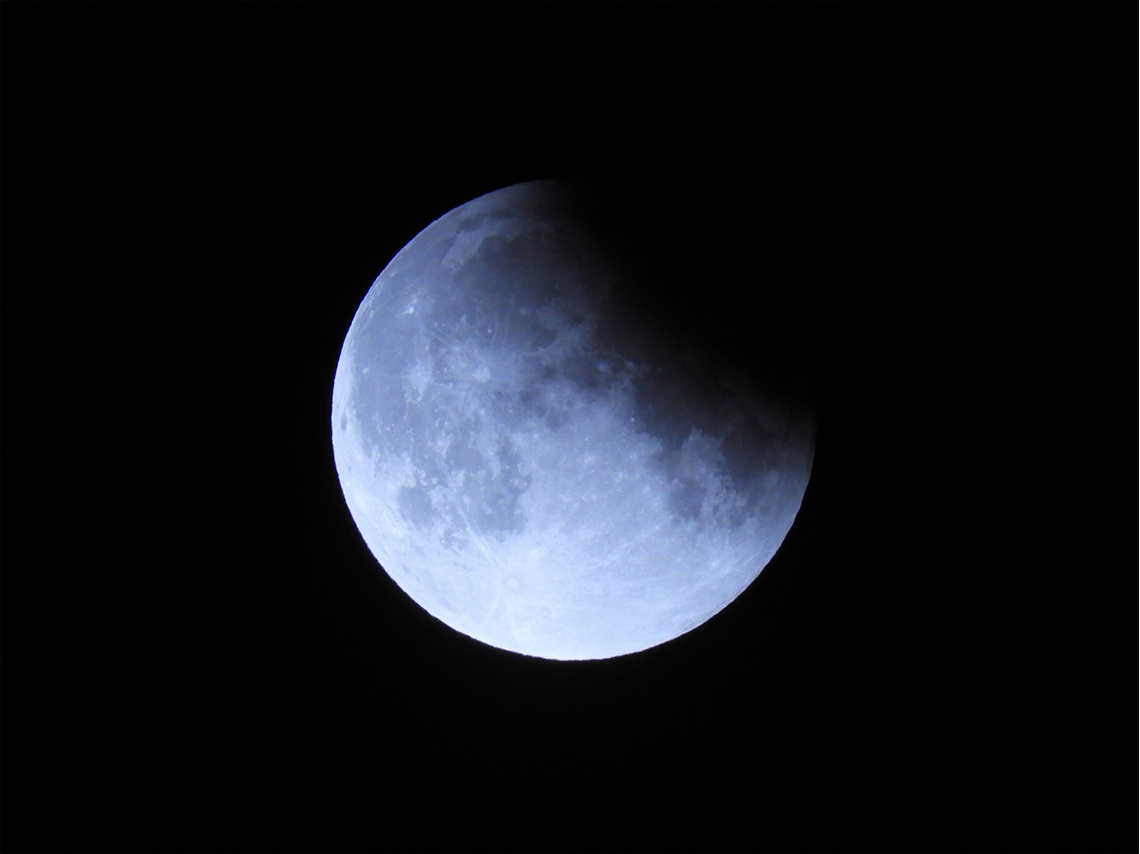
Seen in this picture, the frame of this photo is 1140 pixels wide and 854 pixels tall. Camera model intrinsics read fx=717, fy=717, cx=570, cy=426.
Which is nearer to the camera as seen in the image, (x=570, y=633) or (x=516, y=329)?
(x=516, y=329)

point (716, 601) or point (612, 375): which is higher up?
point (612, 375)

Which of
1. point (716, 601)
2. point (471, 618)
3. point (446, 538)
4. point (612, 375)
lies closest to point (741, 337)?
point (612, 375)

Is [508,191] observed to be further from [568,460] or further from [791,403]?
[791,403]

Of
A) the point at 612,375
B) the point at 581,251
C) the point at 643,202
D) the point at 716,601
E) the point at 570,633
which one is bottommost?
the point at 570,633

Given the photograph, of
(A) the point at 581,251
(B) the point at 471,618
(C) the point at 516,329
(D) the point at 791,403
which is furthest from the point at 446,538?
(D) the point at 791,403

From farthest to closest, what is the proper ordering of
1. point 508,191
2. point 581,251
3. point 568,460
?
point 508,191, point 581,251, point 568,460

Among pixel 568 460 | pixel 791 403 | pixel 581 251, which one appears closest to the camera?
pixel 568 460

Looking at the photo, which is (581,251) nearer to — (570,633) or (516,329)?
(516,329)
